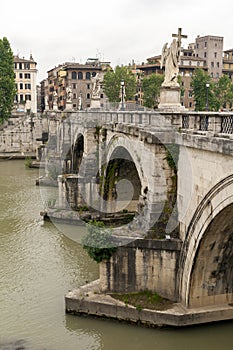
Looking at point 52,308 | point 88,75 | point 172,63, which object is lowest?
point 52,308

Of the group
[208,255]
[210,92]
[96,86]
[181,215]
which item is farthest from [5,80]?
[208,255]

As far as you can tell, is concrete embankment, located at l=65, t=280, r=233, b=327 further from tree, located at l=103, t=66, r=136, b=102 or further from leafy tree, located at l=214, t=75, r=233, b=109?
tree, located at l=103, t=66, r=136, b=102

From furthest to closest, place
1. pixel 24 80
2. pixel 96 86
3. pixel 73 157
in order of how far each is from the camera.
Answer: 1. pixel 24 80
2. pixel 73 157
3. pixel 96 86

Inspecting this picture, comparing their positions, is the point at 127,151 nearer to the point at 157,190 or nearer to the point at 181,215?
the point at 157,190

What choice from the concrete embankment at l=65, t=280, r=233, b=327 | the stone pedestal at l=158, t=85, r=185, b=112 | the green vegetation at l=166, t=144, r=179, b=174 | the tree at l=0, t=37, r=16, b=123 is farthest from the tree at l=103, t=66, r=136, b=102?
the concrete embankment at l=65, t=280, r=233, b=327

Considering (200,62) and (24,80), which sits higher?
(200,62)

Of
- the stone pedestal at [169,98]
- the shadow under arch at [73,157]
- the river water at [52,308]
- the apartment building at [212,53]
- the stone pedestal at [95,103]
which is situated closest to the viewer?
the river water at [52,308]

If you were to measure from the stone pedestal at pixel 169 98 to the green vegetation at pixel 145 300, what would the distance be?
5426 mm

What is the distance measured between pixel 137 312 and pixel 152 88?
142 feet

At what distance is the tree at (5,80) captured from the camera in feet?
163

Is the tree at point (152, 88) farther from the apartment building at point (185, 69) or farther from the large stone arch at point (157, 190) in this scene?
the large stone arch at point (157, 190)

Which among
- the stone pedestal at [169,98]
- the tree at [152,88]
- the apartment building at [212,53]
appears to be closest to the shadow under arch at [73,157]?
the stone pedestal at [169,98]

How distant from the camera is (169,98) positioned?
12859 millimetres

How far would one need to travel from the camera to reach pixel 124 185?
21969 mm
